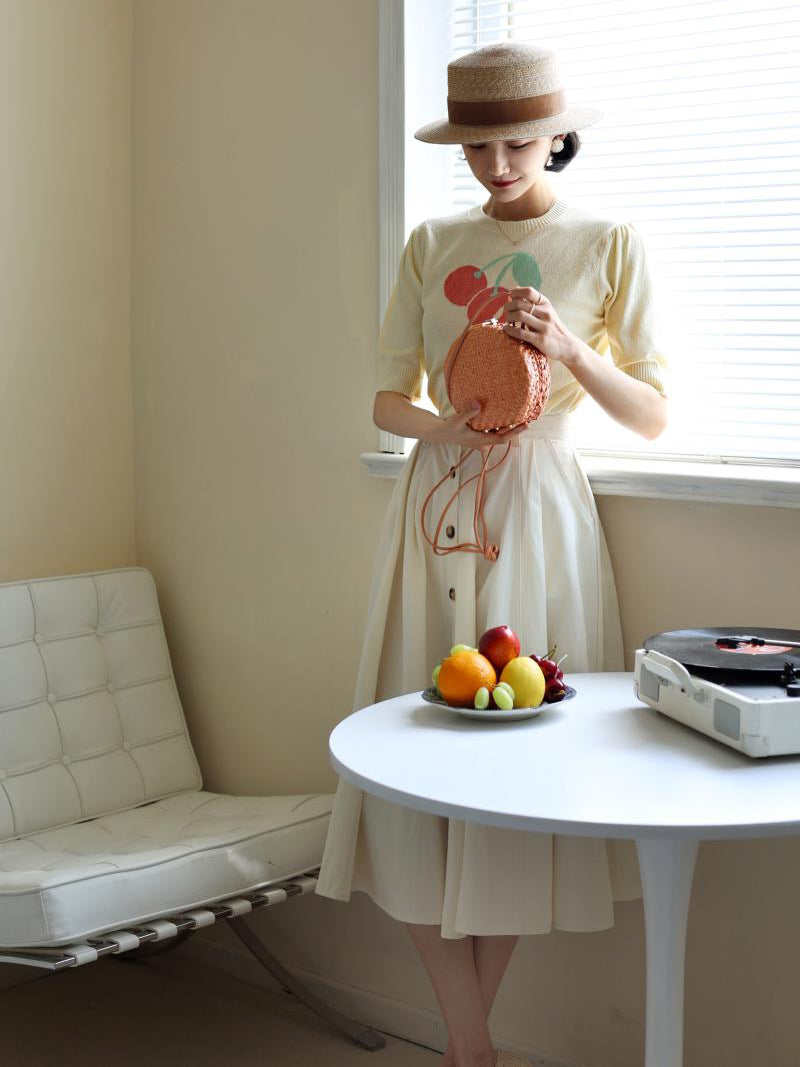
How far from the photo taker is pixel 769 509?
206 cm

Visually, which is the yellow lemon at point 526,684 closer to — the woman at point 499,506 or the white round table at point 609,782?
the white round table at point 609,782

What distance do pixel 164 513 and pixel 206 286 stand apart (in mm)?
559

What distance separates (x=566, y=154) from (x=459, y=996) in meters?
1.43

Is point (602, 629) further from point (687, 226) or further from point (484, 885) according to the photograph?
point (687, 226)

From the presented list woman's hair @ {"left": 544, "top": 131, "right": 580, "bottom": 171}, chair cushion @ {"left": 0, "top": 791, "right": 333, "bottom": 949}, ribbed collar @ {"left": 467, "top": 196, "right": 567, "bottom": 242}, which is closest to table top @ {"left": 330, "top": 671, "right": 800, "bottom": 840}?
chair cushion @ {"left": 0, "top": 791, "right": 333, "bottom": 949}

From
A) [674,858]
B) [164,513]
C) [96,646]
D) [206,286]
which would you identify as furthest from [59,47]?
[674,858]

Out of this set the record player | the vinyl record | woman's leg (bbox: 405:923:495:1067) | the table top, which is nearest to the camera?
the table top

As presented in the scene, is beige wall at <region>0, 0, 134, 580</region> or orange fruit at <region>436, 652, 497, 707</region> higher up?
beige wall at <region>0, 0, 134, 580</region>

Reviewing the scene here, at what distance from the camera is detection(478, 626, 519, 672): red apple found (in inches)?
69.1

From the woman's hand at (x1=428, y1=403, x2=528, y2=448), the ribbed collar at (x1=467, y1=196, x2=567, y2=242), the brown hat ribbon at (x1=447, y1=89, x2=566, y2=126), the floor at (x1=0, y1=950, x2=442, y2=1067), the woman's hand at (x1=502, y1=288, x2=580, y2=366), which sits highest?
the brown hat ribbon at (x1=447, y1=89, x2=566, y2=126)

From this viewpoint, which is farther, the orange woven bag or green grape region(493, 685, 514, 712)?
the orange woven bag

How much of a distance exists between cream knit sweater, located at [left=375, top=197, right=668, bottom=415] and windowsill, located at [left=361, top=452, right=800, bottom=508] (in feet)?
0.55

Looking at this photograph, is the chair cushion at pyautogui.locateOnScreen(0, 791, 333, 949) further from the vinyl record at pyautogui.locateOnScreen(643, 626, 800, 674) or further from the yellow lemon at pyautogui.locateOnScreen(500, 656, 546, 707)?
the vinyl record at pyautogui.locateOnScreen(643, 626, 800, 674)

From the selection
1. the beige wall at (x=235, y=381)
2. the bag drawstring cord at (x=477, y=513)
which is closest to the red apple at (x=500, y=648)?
the bag drawstring cord at (x=477, y=513)
